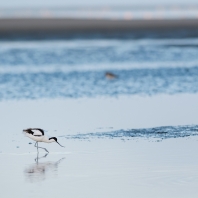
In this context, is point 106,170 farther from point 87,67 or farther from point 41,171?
point 87,67

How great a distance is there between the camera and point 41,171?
33.2 feet

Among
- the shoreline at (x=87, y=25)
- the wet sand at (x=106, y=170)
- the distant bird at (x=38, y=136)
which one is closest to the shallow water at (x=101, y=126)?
the wet sand at (x=106, y=170)

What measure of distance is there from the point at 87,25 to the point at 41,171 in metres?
29.3

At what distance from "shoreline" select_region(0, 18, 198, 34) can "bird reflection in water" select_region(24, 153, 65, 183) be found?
84.8 ft

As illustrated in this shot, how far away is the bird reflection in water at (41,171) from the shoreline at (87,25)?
84.8 feet

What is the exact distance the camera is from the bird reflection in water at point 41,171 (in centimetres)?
972

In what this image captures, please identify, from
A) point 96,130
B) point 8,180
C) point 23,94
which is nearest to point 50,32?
point 23,94

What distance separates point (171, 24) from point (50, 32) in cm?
620

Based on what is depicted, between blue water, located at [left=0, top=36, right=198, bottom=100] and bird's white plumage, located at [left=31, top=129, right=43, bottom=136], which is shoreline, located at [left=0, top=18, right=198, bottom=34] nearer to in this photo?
blue water, located at [left=0, top=36, right=198, bottom=100]

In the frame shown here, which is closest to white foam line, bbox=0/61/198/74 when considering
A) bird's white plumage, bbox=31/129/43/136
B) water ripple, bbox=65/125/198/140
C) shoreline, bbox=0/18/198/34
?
water ripple, bbox=65/125/198/140

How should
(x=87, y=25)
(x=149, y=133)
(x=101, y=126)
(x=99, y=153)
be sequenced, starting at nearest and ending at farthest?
(x=99, y=153) < (x=149, y=133) < (x=101, y=126) < (x=87, y=25)

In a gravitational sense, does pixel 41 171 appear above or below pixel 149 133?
below

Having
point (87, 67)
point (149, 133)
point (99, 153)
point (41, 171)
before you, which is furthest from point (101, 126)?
point (87, 67)

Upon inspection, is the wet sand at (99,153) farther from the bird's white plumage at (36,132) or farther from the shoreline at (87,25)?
the shoreline at (87,25)
